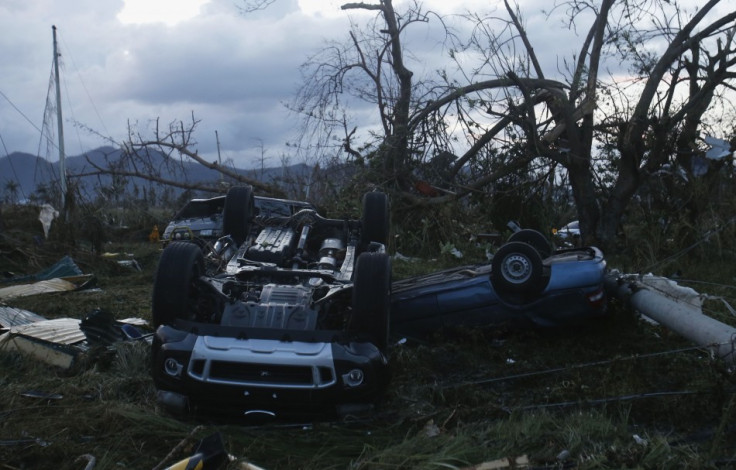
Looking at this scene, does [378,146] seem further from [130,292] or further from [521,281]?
[521,281]

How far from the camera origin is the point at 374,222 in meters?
7.93

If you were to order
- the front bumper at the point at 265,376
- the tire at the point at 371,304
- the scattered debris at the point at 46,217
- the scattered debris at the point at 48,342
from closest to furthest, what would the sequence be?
the front bumper at the point at 265,376, the tire at the point at 371,304, the scattered debris at the point at 48,342, the scattered debris at the point at 46,217

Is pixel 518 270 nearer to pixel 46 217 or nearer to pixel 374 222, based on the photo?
pixel 374 222

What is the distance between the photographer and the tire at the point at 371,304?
17.2ft

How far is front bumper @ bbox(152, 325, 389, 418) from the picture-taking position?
4797 mm

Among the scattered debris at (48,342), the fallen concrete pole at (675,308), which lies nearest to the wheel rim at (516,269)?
the fallen concrete pole at (675,308)

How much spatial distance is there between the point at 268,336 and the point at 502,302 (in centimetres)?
267

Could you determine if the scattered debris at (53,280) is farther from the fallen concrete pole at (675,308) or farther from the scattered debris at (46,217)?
the fallen concrete pole at (675,308)

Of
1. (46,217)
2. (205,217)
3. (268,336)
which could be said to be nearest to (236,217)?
(268,336)

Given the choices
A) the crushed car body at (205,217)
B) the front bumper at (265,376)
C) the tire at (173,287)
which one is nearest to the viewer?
the front bumper at (265,376)

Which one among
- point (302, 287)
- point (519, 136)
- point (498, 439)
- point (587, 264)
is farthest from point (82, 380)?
point (519, 136)

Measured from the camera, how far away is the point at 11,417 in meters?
4.93

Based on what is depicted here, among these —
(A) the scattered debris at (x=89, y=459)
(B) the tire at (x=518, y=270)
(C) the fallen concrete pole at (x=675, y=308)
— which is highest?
(B) the tire at (x=518, y=270)

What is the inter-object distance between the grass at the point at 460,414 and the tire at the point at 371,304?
0.56 metres
